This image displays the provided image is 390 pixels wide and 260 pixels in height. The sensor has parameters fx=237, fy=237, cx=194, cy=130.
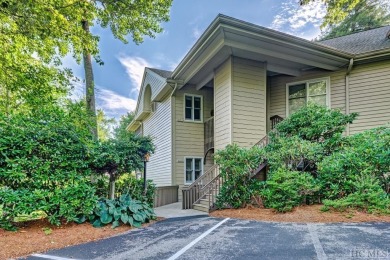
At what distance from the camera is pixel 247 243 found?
3.87 meters

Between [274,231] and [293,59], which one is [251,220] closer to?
[274,231]

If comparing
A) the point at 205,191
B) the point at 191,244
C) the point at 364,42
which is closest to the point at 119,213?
the point at 191,244

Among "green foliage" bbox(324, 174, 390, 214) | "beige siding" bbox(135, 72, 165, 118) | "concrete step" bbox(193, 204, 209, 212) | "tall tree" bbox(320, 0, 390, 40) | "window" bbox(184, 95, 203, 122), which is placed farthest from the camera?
"tall tree" bbox(320, 0, 390, 40)

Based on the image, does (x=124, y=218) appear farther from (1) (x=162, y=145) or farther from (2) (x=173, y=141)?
(1) (x=162, y=145)

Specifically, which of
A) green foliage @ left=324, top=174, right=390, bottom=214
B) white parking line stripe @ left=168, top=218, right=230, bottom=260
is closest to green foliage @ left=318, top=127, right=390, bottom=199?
green foliage @ left=324, top=174, right=390, bottom=214

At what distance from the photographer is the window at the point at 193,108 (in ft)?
39.6

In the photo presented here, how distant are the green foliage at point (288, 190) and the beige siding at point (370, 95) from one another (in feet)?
15.0

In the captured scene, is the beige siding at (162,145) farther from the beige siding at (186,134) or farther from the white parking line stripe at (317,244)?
the white parking line stripe at (317,244)

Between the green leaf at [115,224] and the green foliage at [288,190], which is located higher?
the green foliage at [288,190]

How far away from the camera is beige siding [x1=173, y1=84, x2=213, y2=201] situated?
11.5 m

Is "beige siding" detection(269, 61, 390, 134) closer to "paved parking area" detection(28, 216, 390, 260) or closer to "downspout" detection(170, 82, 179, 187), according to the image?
"paved parking area" detection(28, 216, 390, 260)

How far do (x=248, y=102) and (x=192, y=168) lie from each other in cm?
475

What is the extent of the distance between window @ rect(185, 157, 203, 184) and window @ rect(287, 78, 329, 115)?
16.2 ft

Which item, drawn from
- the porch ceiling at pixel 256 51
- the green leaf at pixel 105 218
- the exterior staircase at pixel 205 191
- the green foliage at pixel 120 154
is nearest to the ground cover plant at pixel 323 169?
the exterior staircase at pixel 205 191
